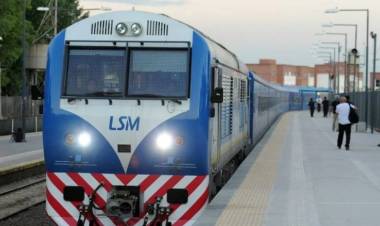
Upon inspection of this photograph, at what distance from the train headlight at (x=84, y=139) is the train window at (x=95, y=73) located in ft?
1.67

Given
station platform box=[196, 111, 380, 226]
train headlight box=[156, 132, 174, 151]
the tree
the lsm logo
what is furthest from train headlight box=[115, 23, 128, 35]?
the tree

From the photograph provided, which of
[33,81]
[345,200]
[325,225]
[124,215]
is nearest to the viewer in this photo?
[124,215]

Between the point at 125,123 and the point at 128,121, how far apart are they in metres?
0.04

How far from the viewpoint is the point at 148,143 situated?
31.4 ft

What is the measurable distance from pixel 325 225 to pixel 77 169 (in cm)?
332

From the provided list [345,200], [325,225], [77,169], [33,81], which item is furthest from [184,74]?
[33,81]

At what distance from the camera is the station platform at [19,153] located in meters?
20.4

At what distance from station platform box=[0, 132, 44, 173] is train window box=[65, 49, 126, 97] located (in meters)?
8.98

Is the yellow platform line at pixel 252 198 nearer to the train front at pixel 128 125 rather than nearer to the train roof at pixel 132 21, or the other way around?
the train front at pixel 128 125

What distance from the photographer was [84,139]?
970 centimetres

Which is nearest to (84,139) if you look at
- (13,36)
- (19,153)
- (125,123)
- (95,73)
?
(125,123)

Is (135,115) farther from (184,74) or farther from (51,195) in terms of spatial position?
(51,195)

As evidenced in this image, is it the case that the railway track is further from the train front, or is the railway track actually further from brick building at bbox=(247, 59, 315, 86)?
brick building at bbox=(247, 59, 315, 86)

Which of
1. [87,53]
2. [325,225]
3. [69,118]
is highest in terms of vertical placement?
[87,53]
